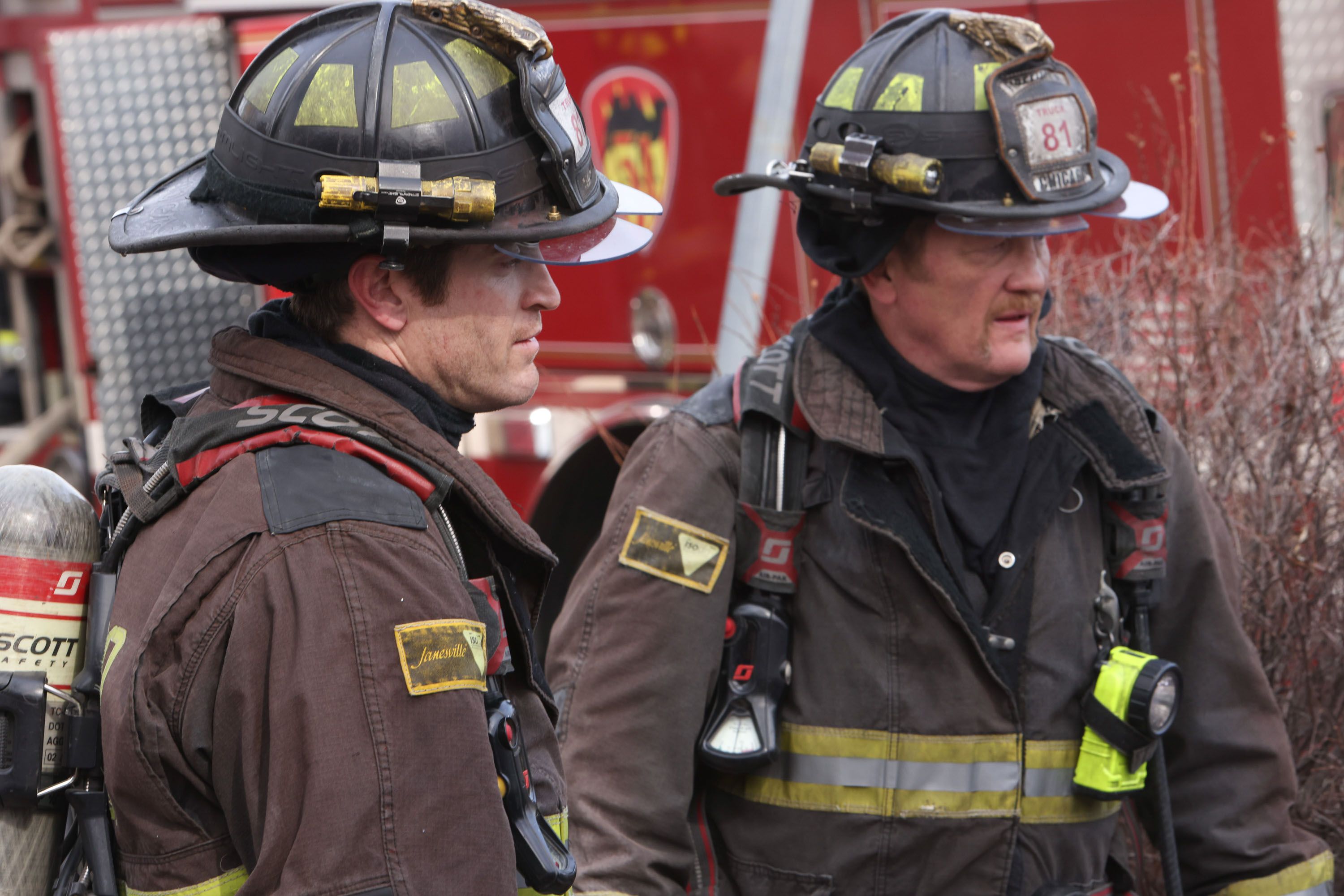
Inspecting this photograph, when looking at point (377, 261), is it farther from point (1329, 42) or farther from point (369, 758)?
point (1329, 42)

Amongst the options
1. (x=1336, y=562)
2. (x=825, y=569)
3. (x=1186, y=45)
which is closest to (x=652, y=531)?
(x=825, y=569)

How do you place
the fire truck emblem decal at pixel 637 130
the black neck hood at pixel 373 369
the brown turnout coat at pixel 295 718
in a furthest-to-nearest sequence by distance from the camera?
the fire truck emblem decal at pixel 637 130 → the black neck hood at pixel 373 369 → the brown turnout coat at pixel 295 718

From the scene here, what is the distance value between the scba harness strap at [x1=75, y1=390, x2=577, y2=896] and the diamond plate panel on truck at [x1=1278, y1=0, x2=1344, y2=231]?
277 centimetres

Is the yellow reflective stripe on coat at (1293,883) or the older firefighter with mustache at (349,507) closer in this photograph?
the older firefighter with mustache at (349,507)

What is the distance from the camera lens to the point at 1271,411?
3047 millimetres

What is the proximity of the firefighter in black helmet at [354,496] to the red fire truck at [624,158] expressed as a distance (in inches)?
49.7

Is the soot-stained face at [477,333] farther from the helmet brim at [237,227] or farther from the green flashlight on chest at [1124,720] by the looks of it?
the green flashlight on chest at [1124,720]

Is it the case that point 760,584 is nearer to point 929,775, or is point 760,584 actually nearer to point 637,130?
point 929,775

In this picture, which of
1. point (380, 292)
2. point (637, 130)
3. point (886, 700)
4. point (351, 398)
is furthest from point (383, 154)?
point (637, 130)

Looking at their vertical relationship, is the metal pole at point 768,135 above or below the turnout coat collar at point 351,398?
above

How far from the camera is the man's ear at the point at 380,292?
1.64 meters

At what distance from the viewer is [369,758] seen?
4.40 feet

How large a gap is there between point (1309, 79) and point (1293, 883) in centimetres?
216

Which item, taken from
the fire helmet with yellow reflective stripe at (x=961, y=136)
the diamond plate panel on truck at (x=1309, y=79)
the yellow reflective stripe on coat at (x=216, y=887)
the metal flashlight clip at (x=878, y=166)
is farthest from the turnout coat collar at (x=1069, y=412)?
the diamond plate panel on truck at (x=1309, y=79)
